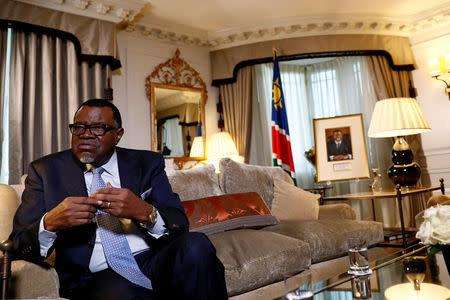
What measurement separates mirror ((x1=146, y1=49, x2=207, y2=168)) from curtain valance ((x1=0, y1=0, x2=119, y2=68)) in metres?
0.63

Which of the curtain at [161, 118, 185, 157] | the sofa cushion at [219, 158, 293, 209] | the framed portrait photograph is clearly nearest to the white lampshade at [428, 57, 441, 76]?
the framed portrait photograph

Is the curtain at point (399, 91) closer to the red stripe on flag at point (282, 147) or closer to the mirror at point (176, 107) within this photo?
the red stripe on flag at point (282, 147)

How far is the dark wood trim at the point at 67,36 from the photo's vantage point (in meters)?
3.21

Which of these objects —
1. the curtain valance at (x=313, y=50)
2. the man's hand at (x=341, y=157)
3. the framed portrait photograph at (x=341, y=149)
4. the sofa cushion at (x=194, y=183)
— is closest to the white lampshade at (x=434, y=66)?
the curtain valance at (x=313, y=50)

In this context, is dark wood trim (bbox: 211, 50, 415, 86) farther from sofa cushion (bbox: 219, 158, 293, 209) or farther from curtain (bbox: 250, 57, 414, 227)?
sofa cushion (bbox: 219, 158, 293, 209)

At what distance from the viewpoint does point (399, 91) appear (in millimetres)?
4711

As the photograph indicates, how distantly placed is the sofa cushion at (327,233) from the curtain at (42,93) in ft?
7.07

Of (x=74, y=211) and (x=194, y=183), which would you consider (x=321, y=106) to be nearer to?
(x=194, y=183)

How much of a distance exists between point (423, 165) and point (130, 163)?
13.7 ft

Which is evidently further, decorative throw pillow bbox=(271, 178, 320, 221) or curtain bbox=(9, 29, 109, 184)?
curtain bbox=(9, 29, 109, 184)

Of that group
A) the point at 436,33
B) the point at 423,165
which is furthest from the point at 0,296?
the point at 436,33

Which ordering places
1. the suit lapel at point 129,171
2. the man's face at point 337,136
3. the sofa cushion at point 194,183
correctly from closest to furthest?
the suit lapel at point 129,171, the sofa cushion at point 194,183, the man's face at point 337,136

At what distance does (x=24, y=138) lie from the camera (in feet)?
10.7

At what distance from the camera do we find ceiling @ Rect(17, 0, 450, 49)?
4.07 m
